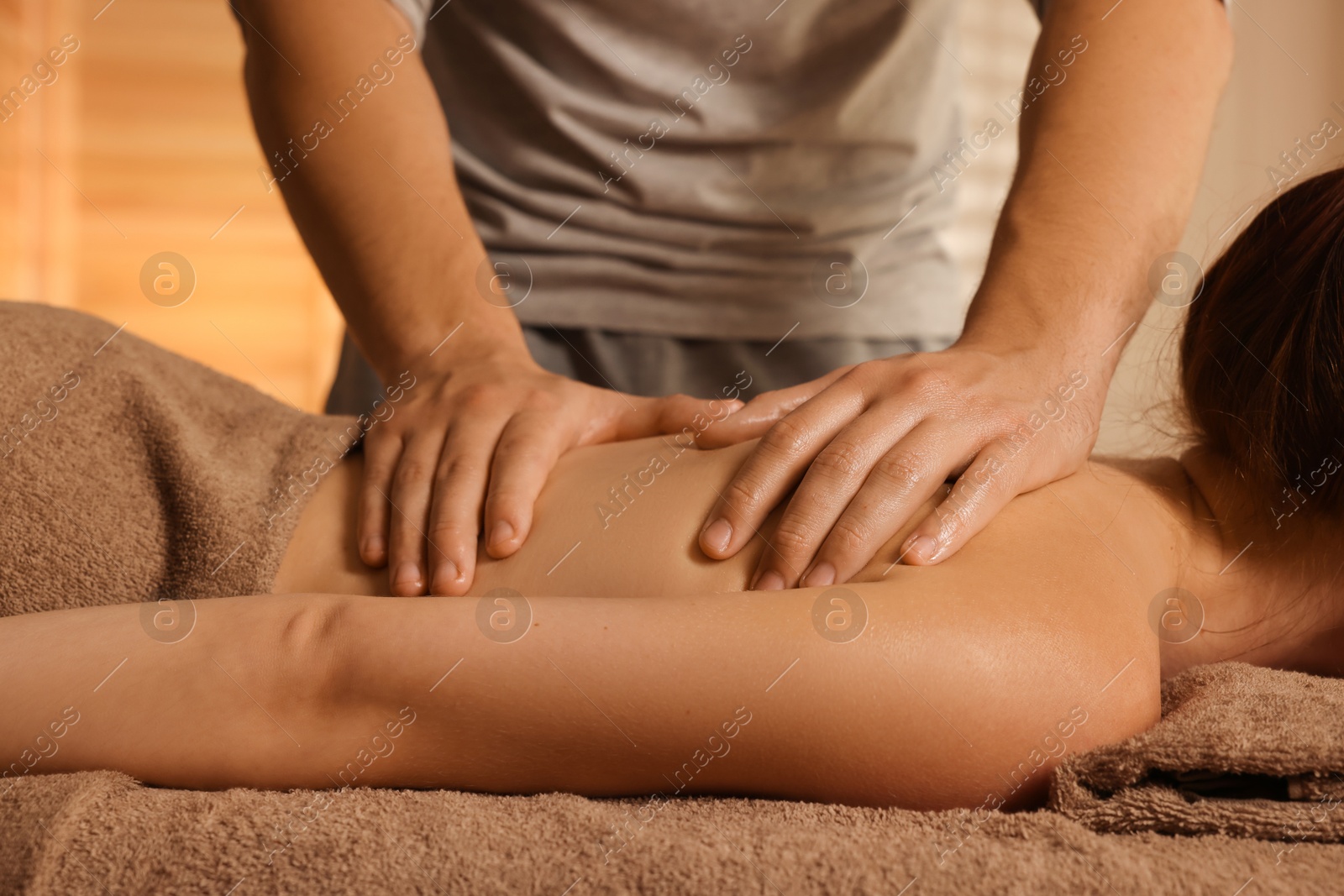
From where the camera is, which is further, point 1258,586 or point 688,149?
point 688,149

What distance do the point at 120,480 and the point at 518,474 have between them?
0.33 metres

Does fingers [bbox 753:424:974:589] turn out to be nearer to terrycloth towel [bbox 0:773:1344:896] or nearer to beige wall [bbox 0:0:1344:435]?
terrycloth towel [bbox 0:773:1344:896]

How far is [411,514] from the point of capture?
800mm

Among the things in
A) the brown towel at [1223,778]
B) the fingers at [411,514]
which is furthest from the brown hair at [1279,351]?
the fingers at [411,514]

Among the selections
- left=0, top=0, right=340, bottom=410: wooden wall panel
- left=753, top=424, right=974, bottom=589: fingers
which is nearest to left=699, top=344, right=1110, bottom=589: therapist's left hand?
left=753, top=424, right=974, bottom=589: fingers

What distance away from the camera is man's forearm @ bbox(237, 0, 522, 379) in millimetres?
1010

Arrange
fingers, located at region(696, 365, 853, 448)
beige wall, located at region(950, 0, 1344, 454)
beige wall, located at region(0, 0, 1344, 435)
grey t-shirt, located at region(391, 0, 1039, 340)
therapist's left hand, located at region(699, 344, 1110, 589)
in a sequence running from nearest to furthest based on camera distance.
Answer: therapist's left hand, located at region(699, 344, 1110, 589) < fingers, located at region(696, 365, 853, 448) < grey t-shirt, located at region(391, 0, 1039, 340) < beige wall, located at region(950, 0, 1344, 454) < beige wall, located at region(0, 0, 1344, 435)

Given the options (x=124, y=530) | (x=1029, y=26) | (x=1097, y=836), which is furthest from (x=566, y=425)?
(x=1029, y=26)

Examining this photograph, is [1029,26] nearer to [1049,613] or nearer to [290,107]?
[290,107]

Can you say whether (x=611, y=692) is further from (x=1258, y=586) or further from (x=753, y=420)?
(x=1258, y=586)

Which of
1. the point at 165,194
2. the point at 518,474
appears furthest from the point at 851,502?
the point at 165,194

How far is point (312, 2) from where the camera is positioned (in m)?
1.10

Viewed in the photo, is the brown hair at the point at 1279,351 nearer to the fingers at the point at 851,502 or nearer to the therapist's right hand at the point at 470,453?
the fingers at the point at 851,502

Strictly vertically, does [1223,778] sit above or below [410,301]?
below
